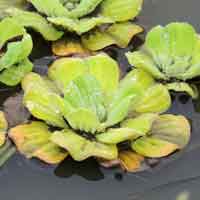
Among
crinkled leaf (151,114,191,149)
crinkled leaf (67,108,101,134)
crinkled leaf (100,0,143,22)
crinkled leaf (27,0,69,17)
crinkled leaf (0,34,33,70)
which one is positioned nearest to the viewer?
crinkled leaf (67,108,101,134)

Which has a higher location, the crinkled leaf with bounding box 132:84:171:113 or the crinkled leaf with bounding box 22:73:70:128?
the crinkled leaf with bounding box 22:73:70:128

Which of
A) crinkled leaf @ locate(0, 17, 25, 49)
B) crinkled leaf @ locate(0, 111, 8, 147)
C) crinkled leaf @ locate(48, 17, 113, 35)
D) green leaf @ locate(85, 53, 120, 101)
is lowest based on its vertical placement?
crinkled leaf @ locate(0, 111, 8, 147)

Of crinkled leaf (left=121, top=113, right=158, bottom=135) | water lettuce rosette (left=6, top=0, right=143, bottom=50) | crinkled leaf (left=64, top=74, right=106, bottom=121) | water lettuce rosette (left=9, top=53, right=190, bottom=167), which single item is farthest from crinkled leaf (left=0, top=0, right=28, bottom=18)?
crinkled leaf (left=121, top=113, right=158, bottom=135)

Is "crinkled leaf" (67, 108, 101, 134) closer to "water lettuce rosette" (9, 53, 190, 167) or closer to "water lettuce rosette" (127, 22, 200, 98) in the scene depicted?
"water lettuce rosette" (9, 53, 190, 167)

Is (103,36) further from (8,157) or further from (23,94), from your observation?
(8,157)

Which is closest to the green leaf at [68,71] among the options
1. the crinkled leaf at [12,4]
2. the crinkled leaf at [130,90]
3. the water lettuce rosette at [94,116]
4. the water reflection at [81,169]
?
the water lettuce rosette at [94,116]
